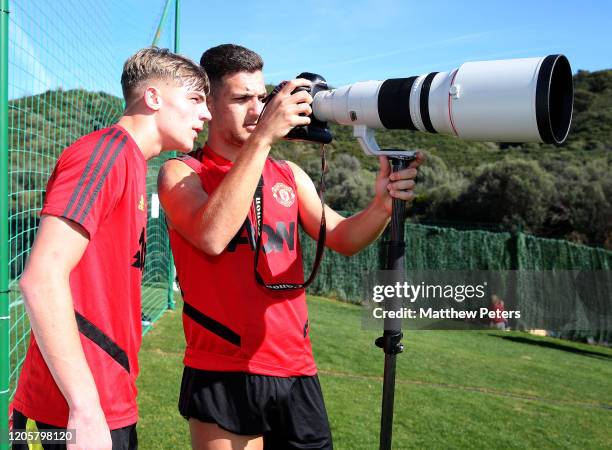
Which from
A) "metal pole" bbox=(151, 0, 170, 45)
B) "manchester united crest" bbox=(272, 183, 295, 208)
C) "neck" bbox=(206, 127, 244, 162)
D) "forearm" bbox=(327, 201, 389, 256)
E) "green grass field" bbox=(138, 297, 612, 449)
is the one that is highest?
"metal pole" bbox=(151, 0, 170, 45)

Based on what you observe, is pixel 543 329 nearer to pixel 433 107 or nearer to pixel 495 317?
pixel 495 317

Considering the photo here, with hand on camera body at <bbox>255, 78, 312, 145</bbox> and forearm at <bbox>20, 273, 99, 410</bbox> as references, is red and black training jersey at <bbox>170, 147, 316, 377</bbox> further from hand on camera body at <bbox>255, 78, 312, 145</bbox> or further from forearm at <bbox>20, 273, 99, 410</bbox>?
forearm at <bbox>20, 273, 99, 410</bbox>

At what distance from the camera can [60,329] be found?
136cm

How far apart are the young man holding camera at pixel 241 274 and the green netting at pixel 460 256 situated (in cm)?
1436

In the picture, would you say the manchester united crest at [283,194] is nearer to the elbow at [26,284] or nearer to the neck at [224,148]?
the neck at [224,148]

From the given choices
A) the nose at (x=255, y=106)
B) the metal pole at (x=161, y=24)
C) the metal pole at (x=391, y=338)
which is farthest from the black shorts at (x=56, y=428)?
the metal pole at (x=161, y=24)

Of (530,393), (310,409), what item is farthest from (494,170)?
(310,409)

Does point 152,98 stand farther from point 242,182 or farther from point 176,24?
point 176,24

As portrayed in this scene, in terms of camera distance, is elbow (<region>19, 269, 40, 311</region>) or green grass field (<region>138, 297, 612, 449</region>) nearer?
elbow (<region>19, 269, 40, 311</region>)

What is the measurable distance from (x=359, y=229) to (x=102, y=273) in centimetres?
110

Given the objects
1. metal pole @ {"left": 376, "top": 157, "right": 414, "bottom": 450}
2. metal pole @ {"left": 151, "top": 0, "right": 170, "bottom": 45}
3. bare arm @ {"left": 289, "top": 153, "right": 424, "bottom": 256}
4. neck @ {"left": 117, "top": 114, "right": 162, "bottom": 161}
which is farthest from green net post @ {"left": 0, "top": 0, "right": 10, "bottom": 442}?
metal pole @ {"left": 151, "top": 0, "right": 170, "bottom": 45}

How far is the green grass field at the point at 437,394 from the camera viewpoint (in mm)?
5254

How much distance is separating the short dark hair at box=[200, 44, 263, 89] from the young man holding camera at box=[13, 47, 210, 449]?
12.7 inches

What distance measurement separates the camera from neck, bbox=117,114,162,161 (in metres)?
1.77
